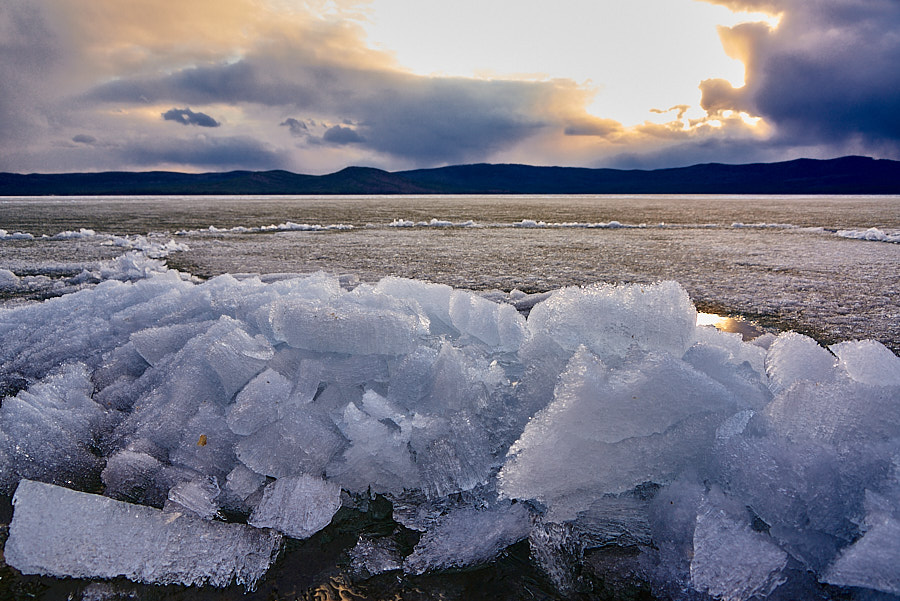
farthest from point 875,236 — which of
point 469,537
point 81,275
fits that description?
point 81,275

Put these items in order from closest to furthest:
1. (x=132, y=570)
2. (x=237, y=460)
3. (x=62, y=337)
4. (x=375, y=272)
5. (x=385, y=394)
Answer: (x=132, y=570)
(x=237, y=460)
(x=385, y=394)
(x=62, y=337)
(x=375, y=272)

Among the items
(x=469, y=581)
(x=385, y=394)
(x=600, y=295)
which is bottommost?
(x=469, y=581)

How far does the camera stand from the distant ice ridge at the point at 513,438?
1130 mm

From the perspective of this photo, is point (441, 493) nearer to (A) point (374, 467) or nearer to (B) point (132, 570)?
(A) point (374, 467)

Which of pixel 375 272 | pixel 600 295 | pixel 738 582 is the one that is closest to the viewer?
pixel 738 582

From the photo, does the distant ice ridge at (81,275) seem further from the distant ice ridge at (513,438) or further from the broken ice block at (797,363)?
the broken ice block at (797,363)

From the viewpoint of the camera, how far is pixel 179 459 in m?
1.48

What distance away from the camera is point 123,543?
119cm

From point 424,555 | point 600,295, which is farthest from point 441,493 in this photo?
point 600,295

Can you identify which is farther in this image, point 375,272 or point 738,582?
point 375,272

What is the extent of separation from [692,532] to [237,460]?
1.20m

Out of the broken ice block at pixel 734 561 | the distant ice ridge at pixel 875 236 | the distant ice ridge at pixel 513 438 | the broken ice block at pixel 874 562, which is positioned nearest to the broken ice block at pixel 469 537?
the distant ice ridge at pixel 513 438

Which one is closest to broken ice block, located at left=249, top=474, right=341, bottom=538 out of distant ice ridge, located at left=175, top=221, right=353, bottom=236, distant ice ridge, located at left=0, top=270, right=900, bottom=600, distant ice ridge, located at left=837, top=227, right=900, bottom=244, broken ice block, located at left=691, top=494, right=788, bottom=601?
distant ice ridge, located at left=0, top=270, right=900, bottom=600

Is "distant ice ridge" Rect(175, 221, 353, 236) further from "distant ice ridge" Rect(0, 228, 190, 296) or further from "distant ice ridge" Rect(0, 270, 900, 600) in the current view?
"distant ice ridge" Rect(0, 270, 900, 600)
